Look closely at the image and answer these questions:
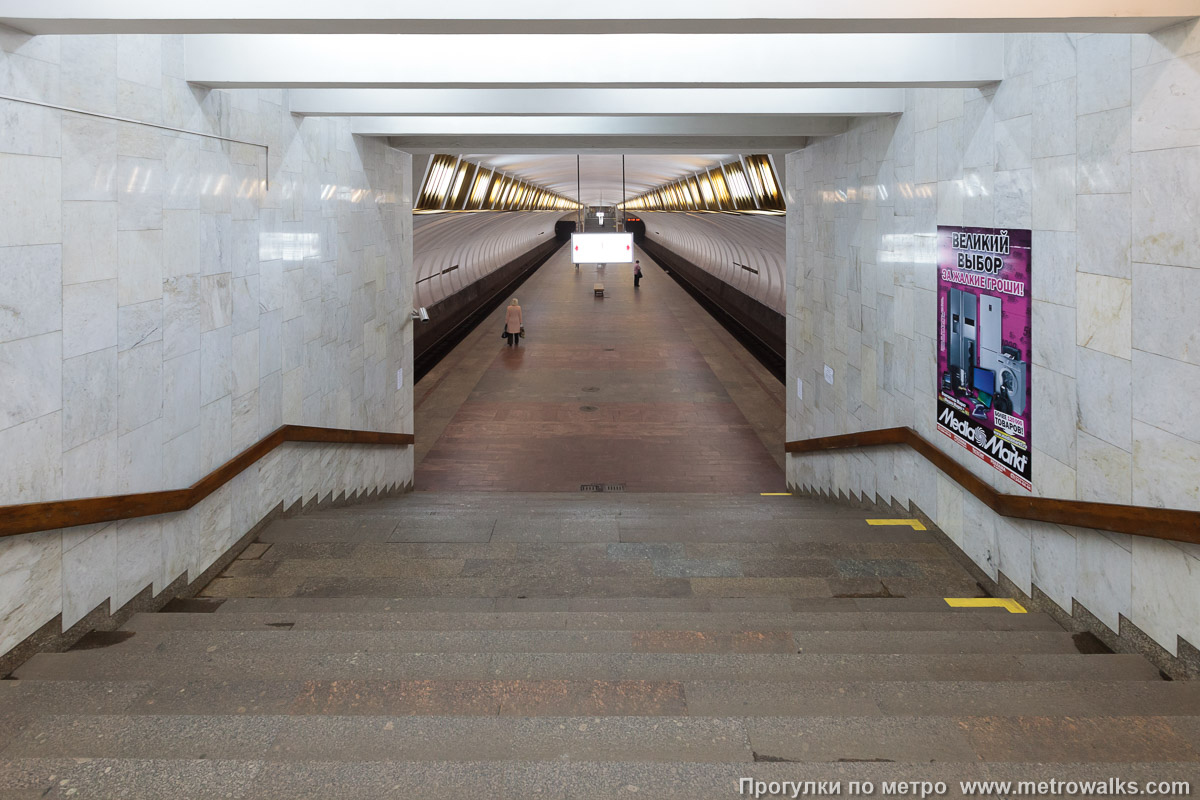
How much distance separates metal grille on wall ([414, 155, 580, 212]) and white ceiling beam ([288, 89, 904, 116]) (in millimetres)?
5530

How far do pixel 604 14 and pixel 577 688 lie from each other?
2.15 m

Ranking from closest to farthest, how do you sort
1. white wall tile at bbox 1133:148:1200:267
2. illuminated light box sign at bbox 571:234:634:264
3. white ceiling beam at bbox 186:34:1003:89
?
white wall tile at bbox 1133:148:1200:267 < white ceiling beam at bbox 186:34:1003:89 < illuminated light box sign at bbox 571:234:634:264

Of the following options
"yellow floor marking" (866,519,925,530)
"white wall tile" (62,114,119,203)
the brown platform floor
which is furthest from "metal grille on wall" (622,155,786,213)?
"white wall tile" (62,114,119,203)

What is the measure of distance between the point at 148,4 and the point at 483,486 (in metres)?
7.08

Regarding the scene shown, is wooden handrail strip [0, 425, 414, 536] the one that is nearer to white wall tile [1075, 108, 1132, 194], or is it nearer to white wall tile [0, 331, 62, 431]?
white wall tile [0, 331, 62, 431]

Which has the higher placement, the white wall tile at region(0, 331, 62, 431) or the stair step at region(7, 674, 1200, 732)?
the white wall tile at region(0, 331, 62, 431)

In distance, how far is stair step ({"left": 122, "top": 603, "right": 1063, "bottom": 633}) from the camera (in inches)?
149

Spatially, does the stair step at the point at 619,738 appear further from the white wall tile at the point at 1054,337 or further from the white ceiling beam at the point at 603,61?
the white ceiling beam at the point at 603,61

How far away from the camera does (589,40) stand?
467cm

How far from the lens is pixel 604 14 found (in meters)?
3.00

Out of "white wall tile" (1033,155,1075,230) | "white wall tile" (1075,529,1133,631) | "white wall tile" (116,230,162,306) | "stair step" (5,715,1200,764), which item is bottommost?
"stair step" (5,715,1200,764)

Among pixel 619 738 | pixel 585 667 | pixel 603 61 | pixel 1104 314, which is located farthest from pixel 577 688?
pixel 603 61

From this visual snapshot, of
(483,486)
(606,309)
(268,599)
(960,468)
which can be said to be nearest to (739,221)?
(606,309)

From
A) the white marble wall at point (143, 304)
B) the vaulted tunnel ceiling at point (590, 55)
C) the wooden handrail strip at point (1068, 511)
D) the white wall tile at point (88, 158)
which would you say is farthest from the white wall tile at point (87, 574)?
the wooden handrail strip at point (1068, 511)
